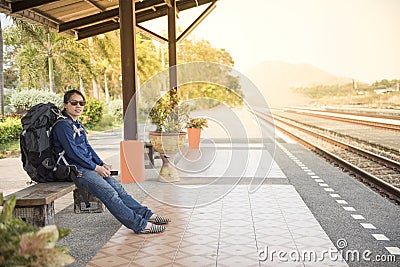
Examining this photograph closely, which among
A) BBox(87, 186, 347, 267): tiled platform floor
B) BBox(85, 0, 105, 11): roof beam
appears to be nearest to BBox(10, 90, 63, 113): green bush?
BBox(85, 0, 105, 11): roof beam

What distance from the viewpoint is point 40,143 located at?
4.45 metres

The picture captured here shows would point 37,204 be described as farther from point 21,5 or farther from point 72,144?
point 21,5

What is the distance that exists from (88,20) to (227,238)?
6.87 m

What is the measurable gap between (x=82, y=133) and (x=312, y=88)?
6152 centimetres

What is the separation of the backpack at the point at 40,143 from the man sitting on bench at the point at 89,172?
7 cm

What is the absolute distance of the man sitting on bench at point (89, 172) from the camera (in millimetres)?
4547

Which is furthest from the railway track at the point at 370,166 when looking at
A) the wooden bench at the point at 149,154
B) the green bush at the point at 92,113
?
the green bush at the point at 92,113

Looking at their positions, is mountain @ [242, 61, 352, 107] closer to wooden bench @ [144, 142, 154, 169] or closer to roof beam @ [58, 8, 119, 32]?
roof beam @ [58, 8, 119, 32]

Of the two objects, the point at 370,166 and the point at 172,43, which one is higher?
the point at 172,43

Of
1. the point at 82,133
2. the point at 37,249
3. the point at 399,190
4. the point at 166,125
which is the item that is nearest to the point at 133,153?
the point at 166,125

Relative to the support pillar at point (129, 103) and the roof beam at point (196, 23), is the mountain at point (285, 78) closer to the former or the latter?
the roof beam at point (196, 23)

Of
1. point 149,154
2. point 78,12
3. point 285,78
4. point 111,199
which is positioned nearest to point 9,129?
point 78,12

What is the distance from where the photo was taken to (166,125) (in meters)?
7.81

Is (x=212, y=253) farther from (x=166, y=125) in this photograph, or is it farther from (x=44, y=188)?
(x=166, y=125)
